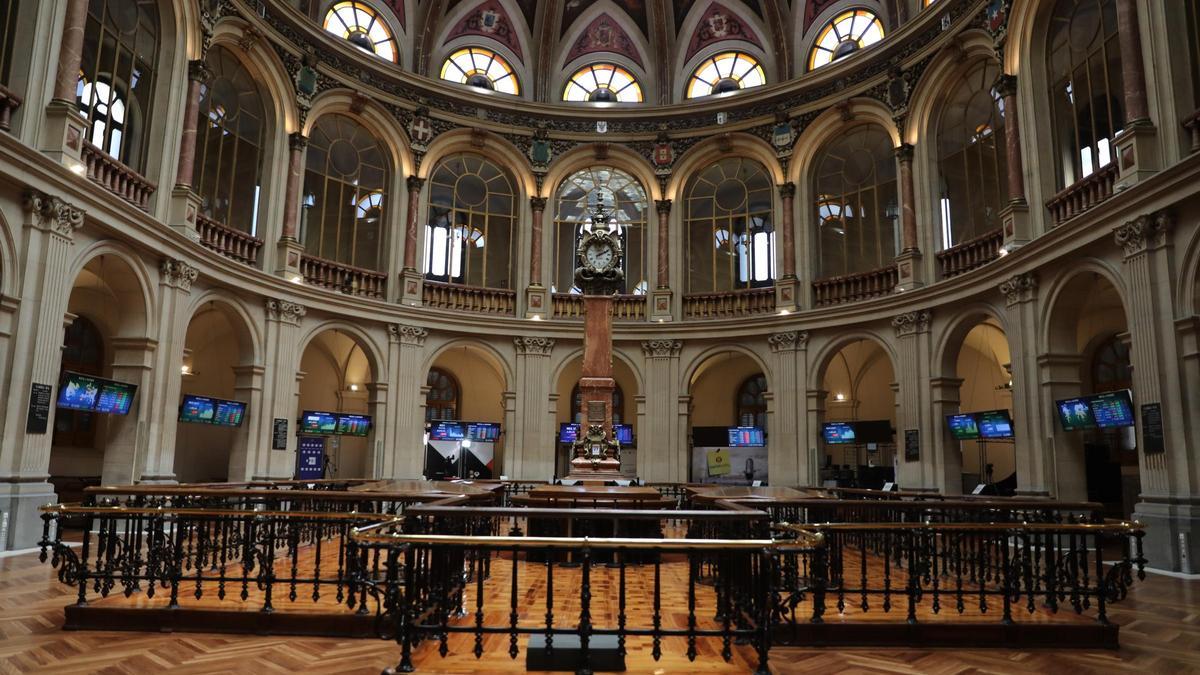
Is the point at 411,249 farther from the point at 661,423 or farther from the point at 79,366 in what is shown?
the point at 661,423

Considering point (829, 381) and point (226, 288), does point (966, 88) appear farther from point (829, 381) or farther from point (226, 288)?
point (226, 288)

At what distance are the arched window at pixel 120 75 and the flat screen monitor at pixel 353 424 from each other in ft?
23.1

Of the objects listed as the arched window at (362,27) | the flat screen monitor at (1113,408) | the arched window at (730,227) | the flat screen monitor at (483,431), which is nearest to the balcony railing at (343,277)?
the flat screen monitor at (483,431)

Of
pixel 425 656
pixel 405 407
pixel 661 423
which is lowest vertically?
pixel 425 656

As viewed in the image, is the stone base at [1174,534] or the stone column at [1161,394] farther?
the stone column at [1161,394]

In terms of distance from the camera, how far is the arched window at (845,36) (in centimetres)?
1959

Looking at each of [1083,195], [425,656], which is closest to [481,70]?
[1083,195]

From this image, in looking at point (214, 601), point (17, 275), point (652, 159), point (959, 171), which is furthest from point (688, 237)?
point (214, 601)

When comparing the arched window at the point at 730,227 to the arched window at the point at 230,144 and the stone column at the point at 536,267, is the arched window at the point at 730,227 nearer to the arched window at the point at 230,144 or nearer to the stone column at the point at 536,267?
the stone column at the point at 536,267

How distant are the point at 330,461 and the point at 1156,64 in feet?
65.7

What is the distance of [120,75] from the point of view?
13.6m

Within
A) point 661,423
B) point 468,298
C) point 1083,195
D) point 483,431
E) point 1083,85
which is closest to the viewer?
point 1083,195

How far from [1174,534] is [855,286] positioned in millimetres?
9849

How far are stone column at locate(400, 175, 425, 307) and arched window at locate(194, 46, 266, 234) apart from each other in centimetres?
384
